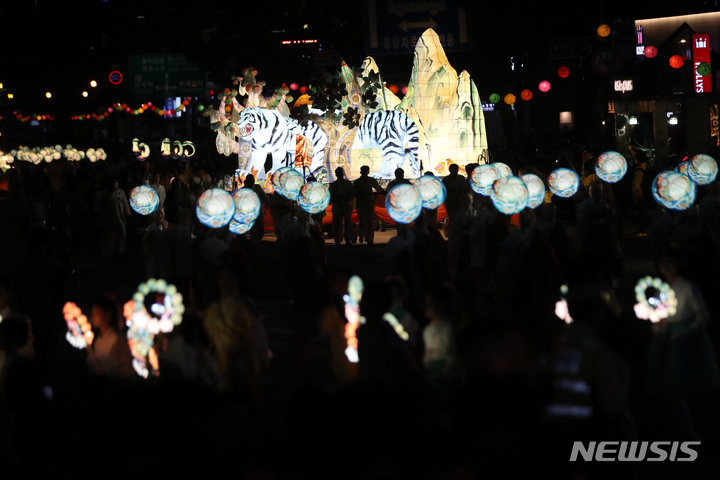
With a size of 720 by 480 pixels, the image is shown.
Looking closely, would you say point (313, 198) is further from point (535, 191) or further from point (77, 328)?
point (77, 328)

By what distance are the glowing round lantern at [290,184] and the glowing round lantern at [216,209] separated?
3075mm

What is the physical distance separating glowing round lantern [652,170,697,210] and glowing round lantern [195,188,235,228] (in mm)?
4788

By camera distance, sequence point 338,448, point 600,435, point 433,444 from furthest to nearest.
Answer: point 600,435 → point 338,448 → point 433,444

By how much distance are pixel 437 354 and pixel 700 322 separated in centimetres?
184

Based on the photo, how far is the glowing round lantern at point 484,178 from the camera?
14660 mm

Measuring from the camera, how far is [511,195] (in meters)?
12.5

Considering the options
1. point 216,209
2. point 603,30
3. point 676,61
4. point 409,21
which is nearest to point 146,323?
point 216,209

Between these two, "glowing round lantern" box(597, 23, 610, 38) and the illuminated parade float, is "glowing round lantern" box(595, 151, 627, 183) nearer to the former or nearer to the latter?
"glowing round lantern" box(597, 23, 610, 38)

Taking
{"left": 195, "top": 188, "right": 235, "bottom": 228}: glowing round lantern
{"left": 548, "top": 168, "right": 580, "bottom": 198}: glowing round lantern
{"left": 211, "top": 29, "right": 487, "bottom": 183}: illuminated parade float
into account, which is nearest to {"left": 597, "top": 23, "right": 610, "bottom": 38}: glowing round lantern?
{"left": 211, "top": 29, "right": 487, "bottom": 183}: illuminated parade float

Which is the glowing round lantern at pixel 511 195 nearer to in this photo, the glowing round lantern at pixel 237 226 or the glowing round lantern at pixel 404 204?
the glowing round lantern at pixel 404 204

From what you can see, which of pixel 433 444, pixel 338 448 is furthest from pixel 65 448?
pixel 433 444

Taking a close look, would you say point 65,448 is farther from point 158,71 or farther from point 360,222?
point 158,71

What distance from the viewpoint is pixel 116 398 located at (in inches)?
219

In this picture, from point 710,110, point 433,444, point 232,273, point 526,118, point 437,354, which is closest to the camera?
point 433,444
